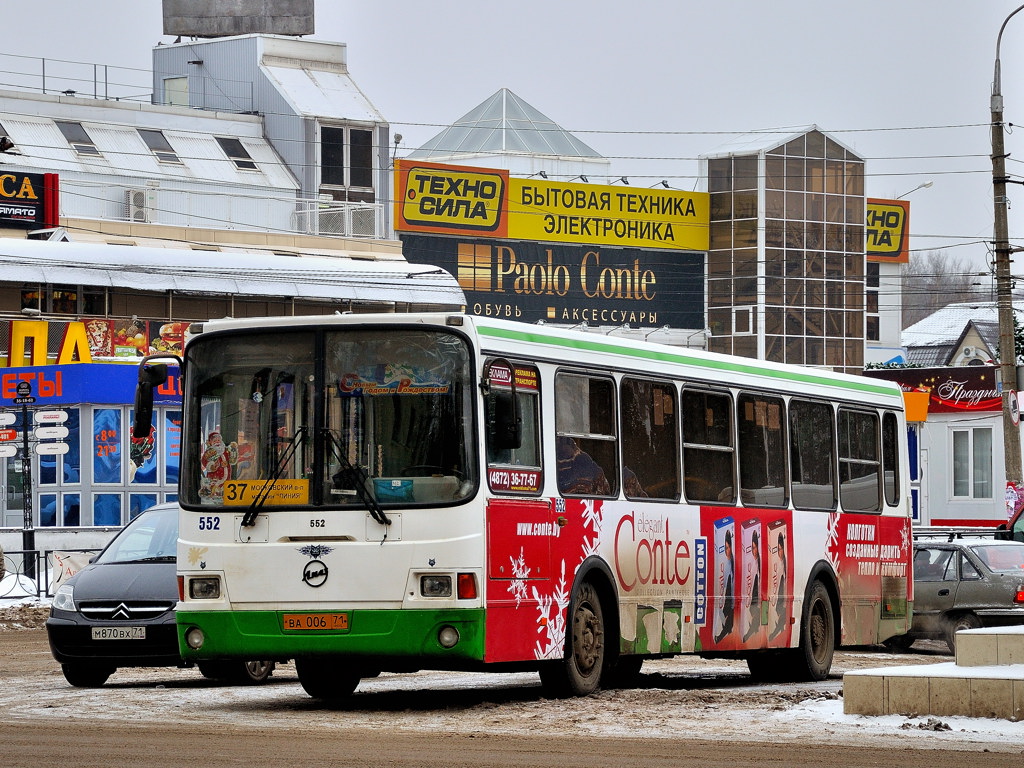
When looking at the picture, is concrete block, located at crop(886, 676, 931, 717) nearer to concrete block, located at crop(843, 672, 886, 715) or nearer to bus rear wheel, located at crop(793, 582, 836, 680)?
concrete block, located at crop(843, 672, 886, 715)

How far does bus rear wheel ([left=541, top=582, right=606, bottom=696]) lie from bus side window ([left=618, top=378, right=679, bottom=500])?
96cm

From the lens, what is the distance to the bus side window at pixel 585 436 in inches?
538

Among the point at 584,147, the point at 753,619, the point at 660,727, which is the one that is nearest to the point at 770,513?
the point at 753,619

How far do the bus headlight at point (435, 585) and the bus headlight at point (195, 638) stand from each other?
5.25ft

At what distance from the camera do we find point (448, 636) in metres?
12.4

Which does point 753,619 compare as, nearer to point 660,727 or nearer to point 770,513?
point 770,513

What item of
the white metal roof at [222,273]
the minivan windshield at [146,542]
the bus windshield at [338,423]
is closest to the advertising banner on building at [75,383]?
the white metal roof at [222,273]

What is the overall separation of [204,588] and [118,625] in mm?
2702

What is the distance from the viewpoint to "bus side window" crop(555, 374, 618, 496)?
1367cm

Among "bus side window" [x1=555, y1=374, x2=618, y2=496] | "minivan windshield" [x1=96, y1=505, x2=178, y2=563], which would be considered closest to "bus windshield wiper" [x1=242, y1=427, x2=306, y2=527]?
"bus side window" [x1=555, y1=374, x2=618, y2=496]

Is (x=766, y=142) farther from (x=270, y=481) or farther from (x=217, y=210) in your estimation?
(x=270, y=481)

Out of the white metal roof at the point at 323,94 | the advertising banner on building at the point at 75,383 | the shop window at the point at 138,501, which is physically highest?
the white metal roof at the point at 323,94

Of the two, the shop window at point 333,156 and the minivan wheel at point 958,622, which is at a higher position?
the shop window at point 333,156

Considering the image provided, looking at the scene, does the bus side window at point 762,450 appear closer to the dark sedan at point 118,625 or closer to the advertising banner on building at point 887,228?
the dark sedan at point 118,625
